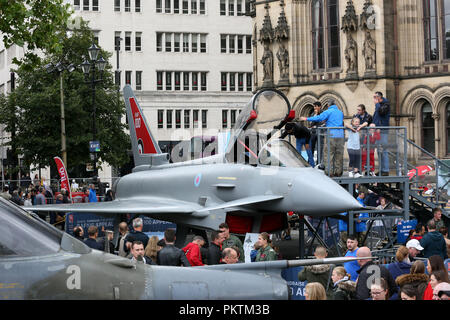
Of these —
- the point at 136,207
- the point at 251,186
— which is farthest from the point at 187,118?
the point at 251,186


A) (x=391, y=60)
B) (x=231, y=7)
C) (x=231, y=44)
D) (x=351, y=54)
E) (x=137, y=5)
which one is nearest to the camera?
(x=391, y=60)

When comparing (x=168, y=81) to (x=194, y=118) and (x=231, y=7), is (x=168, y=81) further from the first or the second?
(x=231, y=7)

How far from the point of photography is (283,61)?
151 feet

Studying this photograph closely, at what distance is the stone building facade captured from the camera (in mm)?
40375

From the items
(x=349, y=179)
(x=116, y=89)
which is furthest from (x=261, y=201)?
(x=116, y=89)

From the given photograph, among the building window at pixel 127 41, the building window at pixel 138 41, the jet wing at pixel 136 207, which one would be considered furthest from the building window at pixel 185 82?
the jet wing at pixel 136 207

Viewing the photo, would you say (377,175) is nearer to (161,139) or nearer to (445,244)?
(445,244)

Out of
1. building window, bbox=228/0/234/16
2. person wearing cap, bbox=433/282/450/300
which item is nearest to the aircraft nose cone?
person wearing cap, bbox=433/282/450/300

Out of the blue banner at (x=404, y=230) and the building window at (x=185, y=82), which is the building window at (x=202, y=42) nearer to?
the building window at (x=185, y=82)

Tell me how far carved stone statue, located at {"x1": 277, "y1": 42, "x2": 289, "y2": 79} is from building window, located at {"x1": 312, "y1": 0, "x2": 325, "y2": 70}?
1.72m

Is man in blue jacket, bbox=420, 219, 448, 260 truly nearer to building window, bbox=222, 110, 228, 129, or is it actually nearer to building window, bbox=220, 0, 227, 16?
building window, bbox=222, 110, 228, 129

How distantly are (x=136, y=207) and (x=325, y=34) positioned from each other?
27.7m

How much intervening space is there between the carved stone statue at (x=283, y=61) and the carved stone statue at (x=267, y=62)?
68cm

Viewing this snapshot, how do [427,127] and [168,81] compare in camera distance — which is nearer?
[427,127]
